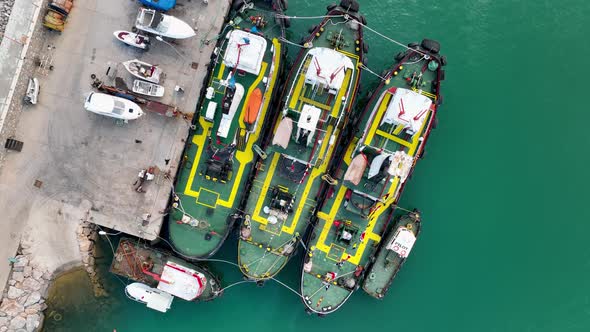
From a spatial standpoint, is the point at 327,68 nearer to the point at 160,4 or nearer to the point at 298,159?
the point at 298,159

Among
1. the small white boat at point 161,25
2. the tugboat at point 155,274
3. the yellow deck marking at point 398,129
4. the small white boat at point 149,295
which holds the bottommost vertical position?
the small white boat at point 149,295

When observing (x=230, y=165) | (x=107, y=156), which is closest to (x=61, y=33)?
(x=107, y=156)

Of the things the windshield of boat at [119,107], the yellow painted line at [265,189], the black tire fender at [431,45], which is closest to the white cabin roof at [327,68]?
the yellow painted line at [265,189]

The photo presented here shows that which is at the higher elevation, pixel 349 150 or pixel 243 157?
pixel 349 150

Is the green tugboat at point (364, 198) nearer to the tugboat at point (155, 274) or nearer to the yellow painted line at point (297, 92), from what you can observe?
the yellow painted line at point (297, 92)

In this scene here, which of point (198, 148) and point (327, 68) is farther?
point (198, 148)

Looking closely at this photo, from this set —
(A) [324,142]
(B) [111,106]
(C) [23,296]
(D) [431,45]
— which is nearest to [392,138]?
(A) [324,142]
